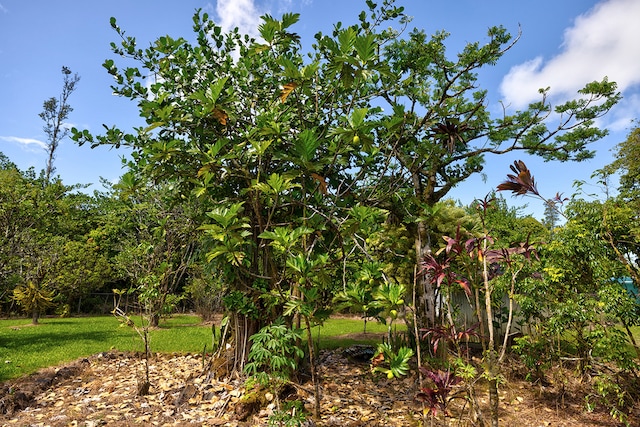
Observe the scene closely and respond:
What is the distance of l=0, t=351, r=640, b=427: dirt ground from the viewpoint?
369cm

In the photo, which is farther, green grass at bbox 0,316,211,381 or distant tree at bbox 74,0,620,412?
green grass at bbox 0,316,211,381

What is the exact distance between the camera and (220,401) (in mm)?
3887

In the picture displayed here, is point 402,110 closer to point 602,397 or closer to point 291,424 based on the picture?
point 291,424

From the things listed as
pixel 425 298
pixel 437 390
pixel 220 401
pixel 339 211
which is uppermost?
pixel 339 211

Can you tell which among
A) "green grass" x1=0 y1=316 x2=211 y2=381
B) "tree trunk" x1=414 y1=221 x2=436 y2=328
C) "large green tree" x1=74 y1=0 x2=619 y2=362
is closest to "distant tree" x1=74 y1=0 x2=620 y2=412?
"large green tree" x1=74 y1=0 x2=619 y2=362

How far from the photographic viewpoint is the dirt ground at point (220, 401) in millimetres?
3689

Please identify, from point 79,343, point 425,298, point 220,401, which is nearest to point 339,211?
point 220,401

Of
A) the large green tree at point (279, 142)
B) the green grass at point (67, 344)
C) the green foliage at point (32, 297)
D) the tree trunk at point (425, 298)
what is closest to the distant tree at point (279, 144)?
the large green tree at point (279, 142)

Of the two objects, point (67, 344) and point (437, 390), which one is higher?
point (437, 390)

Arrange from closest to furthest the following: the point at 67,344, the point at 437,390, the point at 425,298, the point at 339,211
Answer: the point at 437,390, the point at 339,211, the point at 425,298, the point at 67,344

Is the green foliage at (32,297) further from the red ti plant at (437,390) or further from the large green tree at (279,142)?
the red ti plant at (437,390)

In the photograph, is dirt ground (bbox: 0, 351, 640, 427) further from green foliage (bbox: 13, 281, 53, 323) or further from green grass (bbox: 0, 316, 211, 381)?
green foliage (bbox: 13, 281, 53, 323)

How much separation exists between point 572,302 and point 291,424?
3.08 metres

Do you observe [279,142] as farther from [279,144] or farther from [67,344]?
[67,344]
